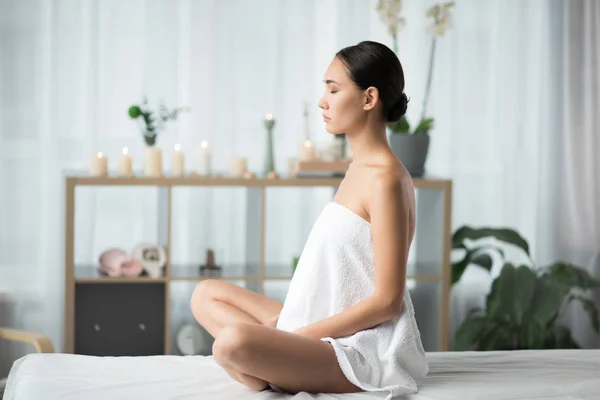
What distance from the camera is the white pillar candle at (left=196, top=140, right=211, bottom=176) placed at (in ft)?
11.9

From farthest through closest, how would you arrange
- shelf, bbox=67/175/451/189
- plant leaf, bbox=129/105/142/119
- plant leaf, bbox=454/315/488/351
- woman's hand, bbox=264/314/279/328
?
plant leaf, bbox=454/315/488/351, plant leaf, bbox=129/105/142/119, shelf, bbox=67/175/451/189, woman's hand, bbox=264/314/279/328

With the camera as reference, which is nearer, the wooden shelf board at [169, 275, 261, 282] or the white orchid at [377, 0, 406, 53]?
the wooden shelf board at [169, 275, 261, 282]

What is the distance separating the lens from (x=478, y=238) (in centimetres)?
389

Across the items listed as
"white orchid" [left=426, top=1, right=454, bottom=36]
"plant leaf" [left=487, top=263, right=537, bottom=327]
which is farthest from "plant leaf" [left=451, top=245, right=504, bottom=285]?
"white orchid" [left=426, top=1, right=454, bottom=36]

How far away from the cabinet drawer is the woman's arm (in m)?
1.65

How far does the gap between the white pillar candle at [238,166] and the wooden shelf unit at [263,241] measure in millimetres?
57

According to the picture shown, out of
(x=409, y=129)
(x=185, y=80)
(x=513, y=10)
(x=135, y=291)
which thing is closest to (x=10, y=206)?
(x=135, y=291)

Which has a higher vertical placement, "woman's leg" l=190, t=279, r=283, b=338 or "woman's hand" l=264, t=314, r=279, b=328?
"woman's leg" l=190, t=279, r=283, b=338

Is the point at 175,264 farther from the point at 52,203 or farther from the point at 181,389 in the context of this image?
the point at 181,389

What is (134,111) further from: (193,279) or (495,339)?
(495,339)

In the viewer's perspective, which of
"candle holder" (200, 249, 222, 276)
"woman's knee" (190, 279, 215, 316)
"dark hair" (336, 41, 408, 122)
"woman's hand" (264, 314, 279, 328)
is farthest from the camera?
"candle holder" (200, 249, 222, 276)

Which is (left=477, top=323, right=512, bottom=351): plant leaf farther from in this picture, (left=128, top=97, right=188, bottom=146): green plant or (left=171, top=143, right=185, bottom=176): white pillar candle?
(left=128, top=97, right=188, bottom=146): green plant

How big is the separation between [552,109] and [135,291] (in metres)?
2.01

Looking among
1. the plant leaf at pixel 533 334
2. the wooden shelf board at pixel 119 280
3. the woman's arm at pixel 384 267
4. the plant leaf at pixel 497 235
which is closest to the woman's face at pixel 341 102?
the woman's arm at pixel 384 267
